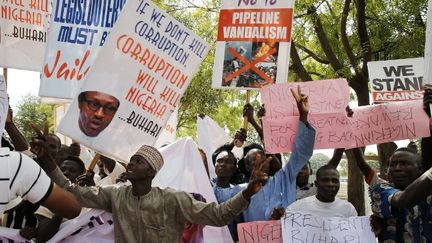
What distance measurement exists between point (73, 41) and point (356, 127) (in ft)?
8.49

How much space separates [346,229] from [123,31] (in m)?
2.22

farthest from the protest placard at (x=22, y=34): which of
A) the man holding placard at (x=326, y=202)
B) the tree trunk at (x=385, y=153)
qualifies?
the tree trunk at (x=385, y=153)

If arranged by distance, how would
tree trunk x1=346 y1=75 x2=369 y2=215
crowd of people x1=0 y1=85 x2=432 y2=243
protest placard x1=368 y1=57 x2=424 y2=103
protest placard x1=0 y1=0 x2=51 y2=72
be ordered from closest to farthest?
crowd of people x1=0 y1=85 x2=432 y2=243 → protest placard x1=0 y1=0 x2=51 y2=72 → protest placard x1=368 y1=57 x2=424 y2=103 → tree trunk x1=346 y1=75 x2=369 y2=215

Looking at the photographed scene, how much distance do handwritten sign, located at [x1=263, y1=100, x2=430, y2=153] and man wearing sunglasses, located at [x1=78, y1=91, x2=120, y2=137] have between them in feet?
4.10

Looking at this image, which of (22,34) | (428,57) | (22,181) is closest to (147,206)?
(22,181)

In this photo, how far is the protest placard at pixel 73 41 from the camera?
5.08m

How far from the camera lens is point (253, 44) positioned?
5684mm

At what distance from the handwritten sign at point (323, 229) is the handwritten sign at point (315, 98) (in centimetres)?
90

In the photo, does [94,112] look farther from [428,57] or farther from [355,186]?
[355,186]

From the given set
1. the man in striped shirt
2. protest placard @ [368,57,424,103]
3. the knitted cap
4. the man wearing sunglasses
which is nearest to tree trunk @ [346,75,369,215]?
protest placard @ [368,57,424,103]

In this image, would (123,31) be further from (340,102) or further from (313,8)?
(313,8)

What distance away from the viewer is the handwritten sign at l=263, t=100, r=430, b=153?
4551mm

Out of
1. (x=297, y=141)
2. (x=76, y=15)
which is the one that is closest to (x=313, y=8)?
(x=76, y=15)

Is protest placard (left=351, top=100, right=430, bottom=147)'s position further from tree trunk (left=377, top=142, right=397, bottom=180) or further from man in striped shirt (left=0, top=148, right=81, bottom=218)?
tree trunk (left=377, top=142, right=397, bottom=180)
